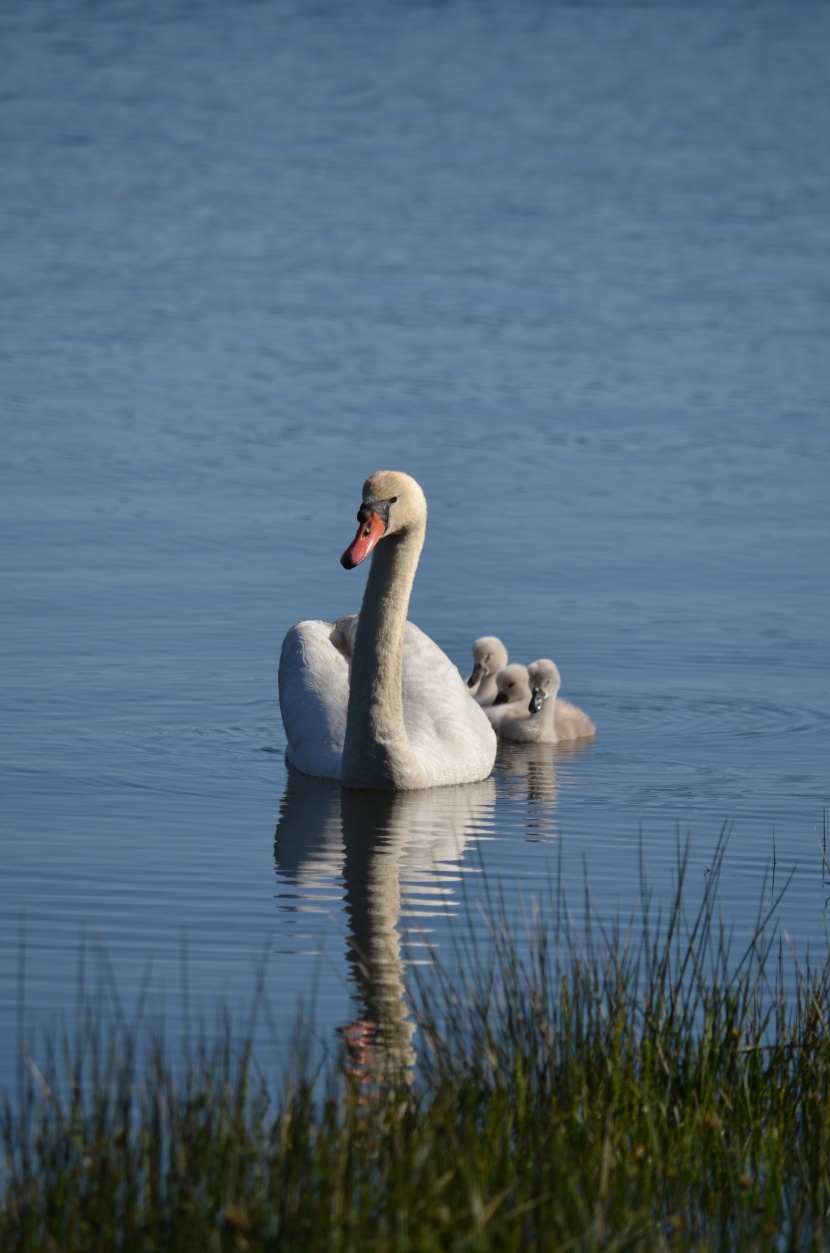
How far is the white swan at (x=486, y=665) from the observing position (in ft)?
49.5

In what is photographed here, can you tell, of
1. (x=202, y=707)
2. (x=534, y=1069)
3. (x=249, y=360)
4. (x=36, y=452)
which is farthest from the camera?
(x=249, y=360)

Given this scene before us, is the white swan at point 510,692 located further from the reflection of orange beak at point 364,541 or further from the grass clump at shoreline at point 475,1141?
the grass clump at shoreline at point 475,1141

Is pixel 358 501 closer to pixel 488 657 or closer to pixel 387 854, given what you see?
pixel 488 657

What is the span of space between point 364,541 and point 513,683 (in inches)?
109

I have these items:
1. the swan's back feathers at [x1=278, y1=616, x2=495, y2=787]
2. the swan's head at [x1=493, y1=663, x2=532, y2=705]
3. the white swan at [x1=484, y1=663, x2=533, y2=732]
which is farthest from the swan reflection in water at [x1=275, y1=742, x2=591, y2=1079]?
the swan's head at [x1=493, y1=663, x2=532, y2=705]

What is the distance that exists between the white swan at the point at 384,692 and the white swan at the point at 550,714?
0.50 meters

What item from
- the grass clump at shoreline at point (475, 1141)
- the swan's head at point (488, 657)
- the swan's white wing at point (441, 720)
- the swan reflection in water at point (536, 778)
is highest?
the swan's head at point (488, 657)

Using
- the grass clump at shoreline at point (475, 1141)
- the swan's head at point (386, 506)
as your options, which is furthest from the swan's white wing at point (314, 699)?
the grass clump at shoreline at point (475, 1141)

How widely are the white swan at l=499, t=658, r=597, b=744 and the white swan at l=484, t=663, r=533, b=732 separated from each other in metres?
0.31

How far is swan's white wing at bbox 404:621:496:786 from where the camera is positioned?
42.5 feet

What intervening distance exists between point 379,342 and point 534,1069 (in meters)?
20.8

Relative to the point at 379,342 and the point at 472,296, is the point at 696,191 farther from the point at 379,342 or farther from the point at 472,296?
the point at 379,342

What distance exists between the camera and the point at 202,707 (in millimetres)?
14047

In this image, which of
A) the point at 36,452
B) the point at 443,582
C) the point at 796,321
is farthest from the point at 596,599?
the point at 796,321
